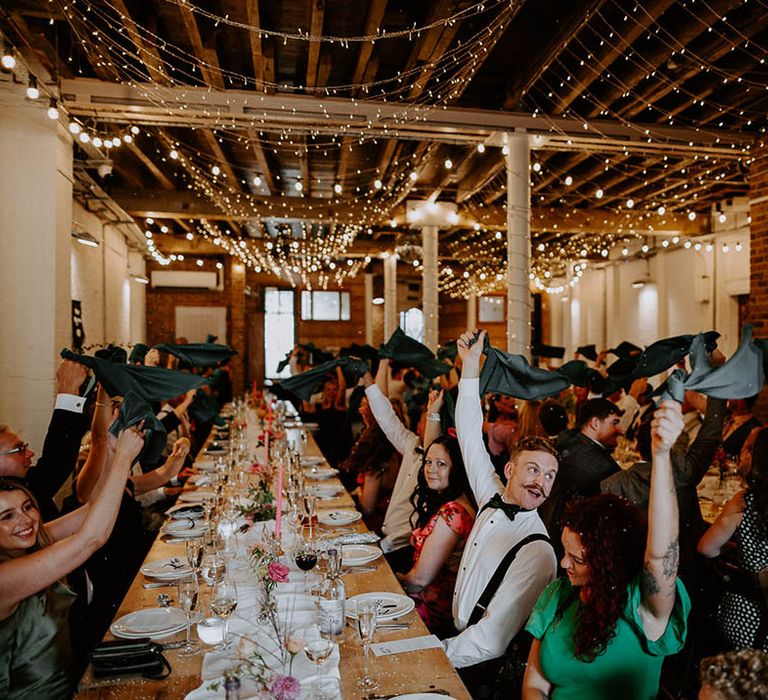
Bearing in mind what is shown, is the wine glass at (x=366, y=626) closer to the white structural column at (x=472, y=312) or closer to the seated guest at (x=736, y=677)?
the seated guest at (x=736, y=677)

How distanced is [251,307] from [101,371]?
14317 millimetres

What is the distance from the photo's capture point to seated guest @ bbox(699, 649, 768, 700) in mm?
1142

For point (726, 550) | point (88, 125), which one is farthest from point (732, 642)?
point (88, 125)

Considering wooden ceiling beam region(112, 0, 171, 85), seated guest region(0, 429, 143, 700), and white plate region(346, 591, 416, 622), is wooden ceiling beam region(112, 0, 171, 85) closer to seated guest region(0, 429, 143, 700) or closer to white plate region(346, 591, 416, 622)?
seated guest region(0, 429, 143, 700)

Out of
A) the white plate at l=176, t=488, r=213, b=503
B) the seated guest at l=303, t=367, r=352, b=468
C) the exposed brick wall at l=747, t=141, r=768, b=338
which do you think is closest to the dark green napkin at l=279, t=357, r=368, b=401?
the white plate at l=176, t=488, r=213, b=503

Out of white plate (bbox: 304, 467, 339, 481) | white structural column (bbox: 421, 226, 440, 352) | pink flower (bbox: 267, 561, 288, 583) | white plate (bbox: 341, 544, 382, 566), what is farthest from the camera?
white structural column (bbox: 421, 226, 440, 352)

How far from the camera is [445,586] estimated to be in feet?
8.95

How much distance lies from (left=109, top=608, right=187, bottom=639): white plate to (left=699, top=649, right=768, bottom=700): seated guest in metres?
1.49

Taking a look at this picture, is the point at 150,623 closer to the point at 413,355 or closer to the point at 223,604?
the point at 223,604

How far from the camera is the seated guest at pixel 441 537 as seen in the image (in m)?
2.66

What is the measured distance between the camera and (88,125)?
242 inches

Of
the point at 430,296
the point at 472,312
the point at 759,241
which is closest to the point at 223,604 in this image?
the point at 759,241

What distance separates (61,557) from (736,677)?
1643mm

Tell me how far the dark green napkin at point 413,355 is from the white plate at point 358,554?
164 centimetres
